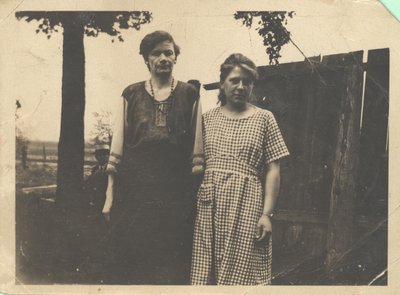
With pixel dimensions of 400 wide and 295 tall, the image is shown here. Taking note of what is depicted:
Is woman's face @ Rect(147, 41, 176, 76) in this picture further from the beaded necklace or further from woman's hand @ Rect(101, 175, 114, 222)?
woman's hand @ Rect(101, 175, 114, 222)

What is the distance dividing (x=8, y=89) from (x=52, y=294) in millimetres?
763

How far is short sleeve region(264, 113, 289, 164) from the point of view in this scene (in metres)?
1.83

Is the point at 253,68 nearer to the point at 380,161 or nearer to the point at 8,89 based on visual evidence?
the point at 380,161

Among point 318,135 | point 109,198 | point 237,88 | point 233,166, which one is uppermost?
point 237,88

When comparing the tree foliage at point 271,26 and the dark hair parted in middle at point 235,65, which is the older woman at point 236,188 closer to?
the dark hair parted in middle at point 235,65

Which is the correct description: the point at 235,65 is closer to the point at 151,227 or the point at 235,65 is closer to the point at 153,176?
the point at 153,176

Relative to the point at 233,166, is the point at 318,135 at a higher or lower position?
higher

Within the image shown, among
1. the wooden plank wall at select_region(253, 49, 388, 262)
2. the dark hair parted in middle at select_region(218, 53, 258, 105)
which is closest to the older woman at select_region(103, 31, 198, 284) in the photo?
the dark hair parted in middle at select_region(218, 53, 258, 105)

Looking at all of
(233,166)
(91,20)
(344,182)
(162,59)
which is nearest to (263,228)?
(233,166)

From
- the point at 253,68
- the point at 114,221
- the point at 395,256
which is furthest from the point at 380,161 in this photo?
the point at 114,221

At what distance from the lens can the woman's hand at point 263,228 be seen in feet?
5.97

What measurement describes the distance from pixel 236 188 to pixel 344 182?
43 centimetres

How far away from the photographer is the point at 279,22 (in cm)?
191

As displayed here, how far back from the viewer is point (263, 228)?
1.82 metres
